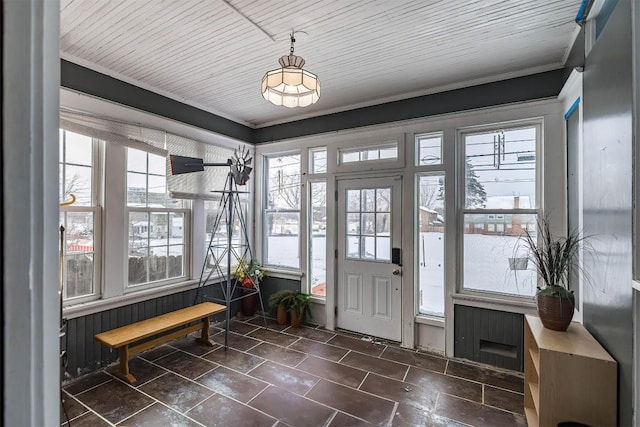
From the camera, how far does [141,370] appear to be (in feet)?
9.81

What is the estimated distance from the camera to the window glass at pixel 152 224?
335cm

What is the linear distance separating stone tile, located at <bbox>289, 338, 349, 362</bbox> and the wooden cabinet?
1902mm

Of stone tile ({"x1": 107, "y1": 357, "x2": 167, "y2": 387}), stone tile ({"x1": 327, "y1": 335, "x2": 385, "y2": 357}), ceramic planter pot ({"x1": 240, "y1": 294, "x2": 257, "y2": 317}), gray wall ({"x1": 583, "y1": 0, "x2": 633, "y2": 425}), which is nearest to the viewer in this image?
gray wall ({"x1": 583, "y1": 0, "x2": 633, "y2": 425})

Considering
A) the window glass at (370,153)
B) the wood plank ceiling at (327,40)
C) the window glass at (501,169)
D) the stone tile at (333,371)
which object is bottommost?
the stone tile at (333,371)

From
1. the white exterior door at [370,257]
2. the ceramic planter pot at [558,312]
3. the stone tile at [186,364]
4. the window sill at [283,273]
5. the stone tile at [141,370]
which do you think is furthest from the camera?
the window sill at [283,273]

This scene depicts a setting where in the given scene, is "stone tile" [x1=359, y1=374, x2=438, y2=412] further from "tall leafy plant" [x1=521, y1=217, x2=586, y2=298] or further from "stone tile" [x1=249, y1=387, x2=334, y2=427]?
"tall leafy plant" [x1=521, y1=217, x2=586, y2=298]

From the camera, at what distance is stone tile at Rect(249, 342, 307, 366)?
10.5ft

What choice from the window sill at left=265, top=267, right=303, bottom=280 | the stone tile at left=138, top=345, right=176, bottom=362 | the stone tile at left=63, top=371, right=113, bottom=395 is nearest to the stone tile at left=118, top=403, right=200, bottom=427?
the stone tile at left=63, top=371, right=113, bottom=395

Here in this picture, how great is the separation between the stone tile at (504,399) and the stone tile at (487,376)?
0.09 metres

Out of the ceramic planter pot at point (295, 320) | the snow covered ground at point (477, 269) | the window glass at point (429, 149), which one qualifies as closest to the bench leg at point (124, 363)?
the ceramic planter pot at point (295, 320)

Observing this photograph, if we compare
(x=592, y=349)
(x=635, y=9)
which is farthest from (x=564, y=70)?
(x=592, y=349)

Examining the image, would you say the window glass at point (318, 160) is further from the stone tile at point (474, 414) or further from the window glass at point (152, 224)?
the stone tile at point (474, 414)

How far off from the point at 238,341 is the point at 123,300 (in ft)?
4.24

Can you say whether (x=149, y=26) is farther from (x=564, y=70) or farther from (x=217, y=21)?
(x=564, y=70)
